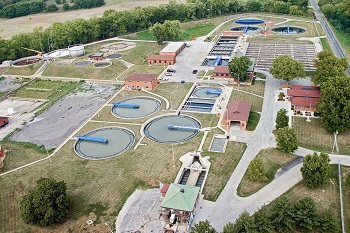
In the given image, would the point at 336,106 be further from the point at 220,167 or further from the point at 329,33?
the point at 329,33

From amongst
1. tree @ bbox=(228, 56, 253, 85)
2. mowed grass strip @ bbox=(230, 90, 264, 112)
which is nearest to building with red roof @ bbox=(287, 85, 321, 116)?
mowed grass strip @ bbox=(230, 90, 264, 112)

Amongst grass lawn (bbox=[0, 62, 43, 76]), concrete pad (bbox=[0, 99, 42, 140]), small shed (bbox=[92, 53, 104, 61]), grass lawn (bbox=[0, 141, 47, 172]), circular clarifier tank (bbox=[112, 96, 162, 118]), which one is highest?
small shed (bbox=[92, 53, 104, 61])

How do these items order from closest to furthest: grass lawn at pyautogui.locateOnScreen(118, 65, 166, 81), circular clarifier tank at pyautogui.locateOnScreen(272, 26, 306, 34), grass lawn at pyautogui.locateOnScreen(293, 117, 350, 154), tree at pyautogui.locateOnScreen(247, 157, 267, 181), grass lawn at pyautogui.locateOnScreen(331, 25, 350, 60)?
tree at pyautogui.locateOnScreen(247, 157, 267, 181) < grass lawn at pyautogui.locateOnScreen(293, 117, 350, 154) < grass lawn at pyautogui.locateOnScreen(118, 65, 166, 81) < grass lawn at pyautogui.locateOnScreen(331, 25, 350, 60) < circular clarifier tank at pyautogui.locateOnScreen(272, 26, 306, 34)

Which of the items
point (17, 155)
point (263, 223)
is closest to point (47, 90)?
point (17, 155)

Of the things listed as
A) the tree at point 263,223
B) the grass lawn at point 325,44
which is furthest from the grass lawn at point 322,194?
the grass lawn at point 325,44

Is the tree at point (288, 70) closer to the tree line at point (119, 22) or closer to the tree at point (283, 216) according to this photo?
the tree at point (283, 216)

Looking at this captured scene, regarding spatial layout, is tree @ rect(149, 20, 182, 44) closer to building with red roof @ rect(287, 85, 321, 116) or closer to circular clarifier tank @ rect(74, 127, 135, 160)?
building with red roof @ rect(287, 85, 321, 116)

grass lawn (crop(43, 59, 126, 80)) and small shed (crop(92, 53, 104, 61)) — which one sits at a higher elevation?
small shed (crop(92, 53, 104, 61))
